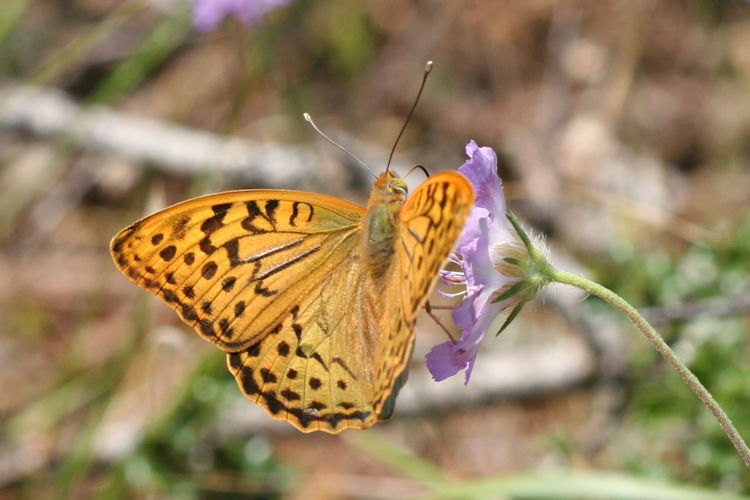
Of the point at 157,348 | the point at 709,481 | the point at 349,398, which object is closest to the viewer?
the point at 349,398

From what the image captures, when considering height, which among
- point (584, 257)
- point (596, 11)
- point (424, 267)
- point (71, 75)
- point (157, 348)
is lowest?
point (157, 348)

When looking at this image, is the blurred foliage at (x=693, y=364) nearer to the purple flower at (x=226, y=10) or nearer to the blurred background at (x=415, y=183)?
the blurred background at (x=415, y=183)

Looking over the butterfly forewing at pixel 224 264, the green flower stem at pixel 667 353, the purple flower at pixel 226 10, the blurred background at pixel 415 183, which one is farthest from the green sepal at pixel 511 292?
the purple flower at pixel 226 10

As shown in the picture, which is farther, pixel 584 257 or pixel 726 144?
pixel 726 144

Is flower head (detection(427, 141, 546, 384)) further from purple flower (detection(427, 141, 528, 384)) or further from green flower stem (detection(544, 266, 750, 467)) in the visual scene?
green flower stem (detection(544, 266, 750, 467))

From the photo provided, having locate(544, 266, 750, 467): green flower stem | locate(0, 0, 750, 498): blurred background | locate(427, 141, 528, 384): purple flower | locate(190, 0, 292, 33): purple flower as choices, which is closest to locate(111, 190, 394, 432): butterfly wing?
locate(427, 141, 528, 384): purple flower

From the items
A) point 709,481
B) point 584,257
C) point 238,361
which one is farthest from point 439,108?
point 238,361

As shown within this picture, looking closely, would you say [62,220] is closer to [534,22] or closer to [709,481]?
[534,22]
